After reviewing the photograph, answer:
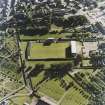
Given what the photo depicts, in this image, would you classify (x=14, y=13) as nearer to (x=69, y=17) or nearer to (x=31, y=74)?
(x=69, y=17)

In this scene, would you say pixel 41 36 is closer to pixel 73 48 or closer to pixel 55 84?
pixel 73 48

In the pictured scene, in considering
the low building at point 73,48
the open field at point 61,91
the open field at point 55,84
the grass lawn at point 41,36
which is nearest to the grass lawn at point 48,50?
the open field at point 55,84

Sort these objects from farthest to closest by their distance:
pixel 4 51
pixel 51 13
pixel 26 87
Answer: pixel 51 13 → pixel 4 51 → pixel 26 87

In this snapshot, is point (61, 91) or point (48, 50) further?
point (48, 50)

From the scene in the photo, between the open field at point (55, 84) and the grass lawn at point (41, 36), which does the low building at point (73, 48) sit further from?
A: the grass lawn at point (41, 36)

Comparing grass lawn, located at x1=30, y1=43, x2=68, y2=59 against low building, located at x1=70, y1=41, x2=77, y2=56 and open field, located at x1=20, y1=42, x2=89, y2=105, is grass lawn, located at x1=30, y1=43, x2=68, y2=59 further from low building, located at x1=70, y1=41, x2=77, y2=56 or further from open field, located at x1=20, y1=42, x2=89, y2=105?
low building, located at x1=70, y1=41, x2=77, y2=56

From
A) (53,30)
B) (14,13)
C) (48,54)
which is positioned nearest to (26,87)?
A: (48,54)

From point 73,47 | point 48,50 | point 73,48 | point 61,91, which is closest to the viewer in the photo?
point 61,91

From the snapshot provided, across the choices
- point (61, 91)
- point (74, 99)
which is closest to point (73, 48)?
point (61, 91)
